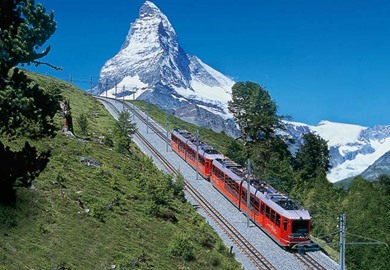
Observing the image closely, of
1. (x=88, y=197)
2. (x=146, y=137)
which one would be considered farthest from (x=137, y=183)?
(x=146, y=137)

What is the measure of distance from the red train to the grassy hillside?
5.21 m

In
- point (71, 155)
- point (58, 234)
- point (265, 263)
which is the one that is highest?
point (71, 155)

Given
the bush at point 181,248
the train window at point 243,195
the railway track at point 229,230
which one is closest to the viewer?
the bush at point 181,248

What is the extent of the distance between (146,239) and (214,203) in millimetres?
25204

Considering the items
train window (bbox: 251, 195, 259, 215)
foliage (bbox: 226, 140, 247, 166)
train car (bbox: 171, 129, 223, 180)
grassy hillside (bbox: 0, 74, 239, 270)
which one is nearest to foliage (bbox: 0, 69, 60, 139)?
grassy hillside (bbox: 0, 74, 239, 270)

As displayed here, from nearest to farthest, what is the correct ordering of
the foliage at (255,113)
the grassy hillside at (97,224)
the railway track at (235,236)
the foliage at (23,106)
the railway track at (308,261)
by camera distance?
the foliage at (23,106), the grassy hillside at (97,224), the railway track at (308,261), the railway track at (235,236), the foliage at (255,113)

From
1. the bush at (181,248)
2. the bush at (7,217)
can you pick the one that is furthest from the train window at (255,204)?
the bush at (7,217)

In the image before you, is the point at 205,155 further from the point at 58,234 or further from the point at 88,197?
the point at 58,234

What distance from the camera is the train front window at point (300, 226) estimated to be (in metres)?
43.1

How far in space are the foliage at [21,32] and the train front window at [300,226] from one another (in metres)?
27.1

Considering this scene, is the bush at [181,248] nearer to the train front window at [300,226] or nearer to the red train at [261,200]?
the red train at [261,200]

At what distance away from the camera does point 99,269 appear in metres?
27.4

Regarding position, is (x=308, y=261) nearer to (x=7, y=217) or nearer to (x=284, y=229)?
(x=284, y=229)

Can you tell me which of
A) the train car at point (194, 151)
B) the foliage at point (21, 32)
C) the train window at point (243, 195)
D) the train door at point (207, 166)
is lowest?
the train window at point (243, 195)
